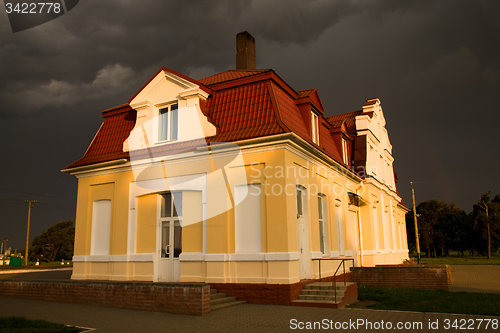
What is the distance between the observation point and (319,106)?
1666cm

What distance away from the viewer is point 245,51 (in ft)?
64.7

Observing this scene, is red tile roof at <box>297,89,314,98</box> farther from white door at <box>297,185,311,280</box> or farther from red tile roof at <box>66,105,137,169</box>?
red tile roof at <box>66,105,137,169</box>

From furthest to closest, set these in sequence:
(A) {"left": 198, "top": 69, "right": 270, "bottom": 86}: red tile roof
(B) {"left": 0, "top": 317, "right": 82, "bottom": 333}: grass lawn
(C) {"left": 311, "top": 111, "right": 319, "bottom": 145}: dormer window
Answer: (A) {"left": 198, "top": 69, "right": 270, "bottom": 86}: red tile roof < (C) {"left": 311, "top": 111, "right": 319, "bottom": 145}: dormer window < (B) {"left": 0, "top": 317, "right": 82, "bottom": 333}: grass lawn

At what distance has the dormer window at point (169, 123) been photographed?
15109 millimetres

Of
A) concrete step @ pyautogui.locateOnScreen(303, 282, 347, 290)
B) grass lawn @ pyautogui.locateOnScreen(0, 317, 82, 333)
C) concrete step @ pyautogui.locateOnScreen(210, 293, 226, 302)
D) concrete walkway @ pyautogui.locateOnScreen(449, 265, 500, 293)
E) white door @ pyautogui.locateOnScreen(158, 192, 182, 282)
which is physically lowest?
concrete walkway @ pyautogui.locateOnScreen(449, 265, 500, 293)

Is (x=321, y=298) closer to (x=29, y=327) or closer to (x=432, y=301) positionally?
(x=432, y=301)

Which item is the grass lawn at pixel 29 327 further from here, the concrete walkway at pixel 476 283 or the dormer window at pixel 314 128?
the concrete walkway at pixel 476 283

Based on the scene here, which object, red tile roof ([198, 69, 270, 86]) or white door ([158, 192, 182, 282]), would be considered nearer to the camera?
white door ([158, 192, 182, 282])

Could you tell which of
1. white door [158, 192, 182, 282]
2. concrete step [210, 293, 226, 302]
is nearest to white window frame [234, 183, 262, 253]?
concrete step [210, 293, 226, 302]

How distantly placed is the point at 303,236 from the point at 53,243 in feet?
187

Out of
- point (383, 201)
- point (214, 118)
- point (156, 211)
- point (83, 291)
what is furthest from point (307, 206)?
point (383, 201)

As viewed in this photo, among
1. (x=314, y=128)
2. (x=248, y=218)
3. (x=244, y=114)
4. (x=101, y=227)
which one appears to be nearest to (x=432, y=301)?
(x=248, y=218)

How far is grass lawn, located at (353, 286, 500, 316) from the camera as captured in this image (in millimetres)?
10344

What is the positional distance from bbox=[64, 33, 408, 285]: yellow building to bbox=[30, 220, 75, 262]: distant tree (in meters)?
48.3
